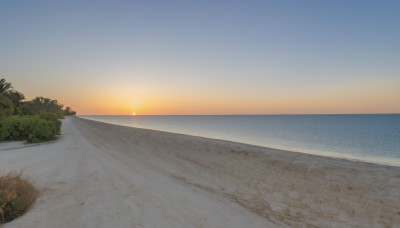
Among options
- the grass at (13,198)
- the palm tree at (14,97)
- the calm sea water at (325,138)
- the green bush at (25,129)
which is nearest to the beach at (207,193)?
the grass at (13,198)

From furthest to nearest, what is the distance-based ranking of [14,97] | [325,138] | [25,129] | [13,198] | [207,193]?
[325,138], [14,97], [25,129], [207,193], [13,198]

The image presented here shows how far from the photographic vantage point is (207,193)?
9352 millimetres

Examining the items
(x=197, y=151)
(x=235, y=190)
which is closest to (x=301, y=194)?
(x=235, y=190)

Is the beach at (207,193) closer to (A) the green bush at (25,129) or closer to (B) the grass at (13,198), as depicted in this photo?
(B) the grass at (13,198)

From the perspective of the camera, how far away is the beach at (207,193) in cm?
635

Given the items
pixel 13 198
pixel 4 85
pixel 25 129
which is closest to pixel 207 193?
pixel 13 198

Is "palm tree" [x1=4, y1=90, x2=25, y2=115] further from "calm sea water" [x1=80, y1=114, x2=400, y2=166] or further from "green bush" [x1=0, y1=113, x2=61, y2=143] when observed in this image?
"calm sea water" [x1=80, y1=114, x2=400, y2=166]

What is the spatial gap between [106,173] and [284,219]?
18.5 ft

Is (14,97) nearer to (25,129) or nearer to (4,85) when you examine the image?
(4,85)

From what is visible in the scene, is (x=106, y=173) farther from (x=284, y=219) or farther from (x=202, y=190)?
(x=284, y=219)

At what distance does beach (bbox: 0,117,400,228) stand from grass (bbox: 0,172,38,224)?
217 millimetres

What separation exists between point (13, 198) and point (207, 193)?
5203 millimetres

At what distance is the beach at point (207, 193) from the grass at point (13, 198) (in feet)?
0.71

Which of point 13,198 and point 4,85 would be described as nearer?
point 13,198
